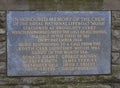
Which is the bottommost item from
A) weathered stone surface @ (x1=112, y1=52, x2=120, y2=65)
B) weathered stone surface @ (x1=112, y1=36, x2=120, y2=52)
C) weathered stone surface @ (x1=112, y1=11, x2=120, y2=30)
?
weathered stone surface @ (x1=112, y1=52, x2=120, y2=65)

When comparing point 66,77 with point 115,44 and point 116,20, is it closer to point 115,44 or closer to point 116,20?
point 115,44

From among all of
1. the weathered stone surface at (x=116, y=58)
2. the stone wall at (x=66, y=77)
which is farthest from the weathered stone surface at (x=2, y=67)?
the weathered stone surface at (x=116, y=58)

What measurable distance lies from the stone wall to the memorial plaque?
0.07 meters

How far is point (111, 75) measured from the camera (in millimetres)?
5602

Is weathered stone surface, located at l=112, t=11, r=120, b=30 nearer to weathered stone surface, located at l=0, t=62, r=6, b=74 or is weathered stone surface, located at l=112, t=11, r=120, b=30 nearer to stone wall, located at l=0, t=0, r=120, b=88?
stone wall, located at l=0, t=0, r=120, b=88

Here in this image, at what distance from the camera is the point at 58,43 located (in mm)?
5512

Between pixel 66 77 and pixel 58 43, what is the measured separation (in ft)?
1.55

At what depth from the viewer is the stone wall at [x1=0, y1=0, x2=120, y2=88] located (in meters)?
5.47

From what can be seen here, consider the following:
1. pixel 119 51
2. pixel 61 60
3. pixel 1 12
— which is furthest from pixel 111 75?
pixel 1 12

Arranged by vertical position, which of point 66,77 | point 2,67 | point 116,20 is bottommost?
point 66,77

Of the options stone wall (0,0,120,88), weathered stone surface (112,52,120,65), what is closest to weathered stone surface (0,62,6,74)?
stone wall (0,0,120,88)

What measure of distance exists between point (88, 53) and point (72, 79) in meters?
0.41

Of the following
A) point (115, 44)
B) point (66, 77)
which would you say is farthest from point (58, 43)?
point (115, 44)

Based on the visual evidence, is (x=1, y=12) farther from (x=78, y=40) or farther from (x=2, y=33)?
(x=78, y=40)
